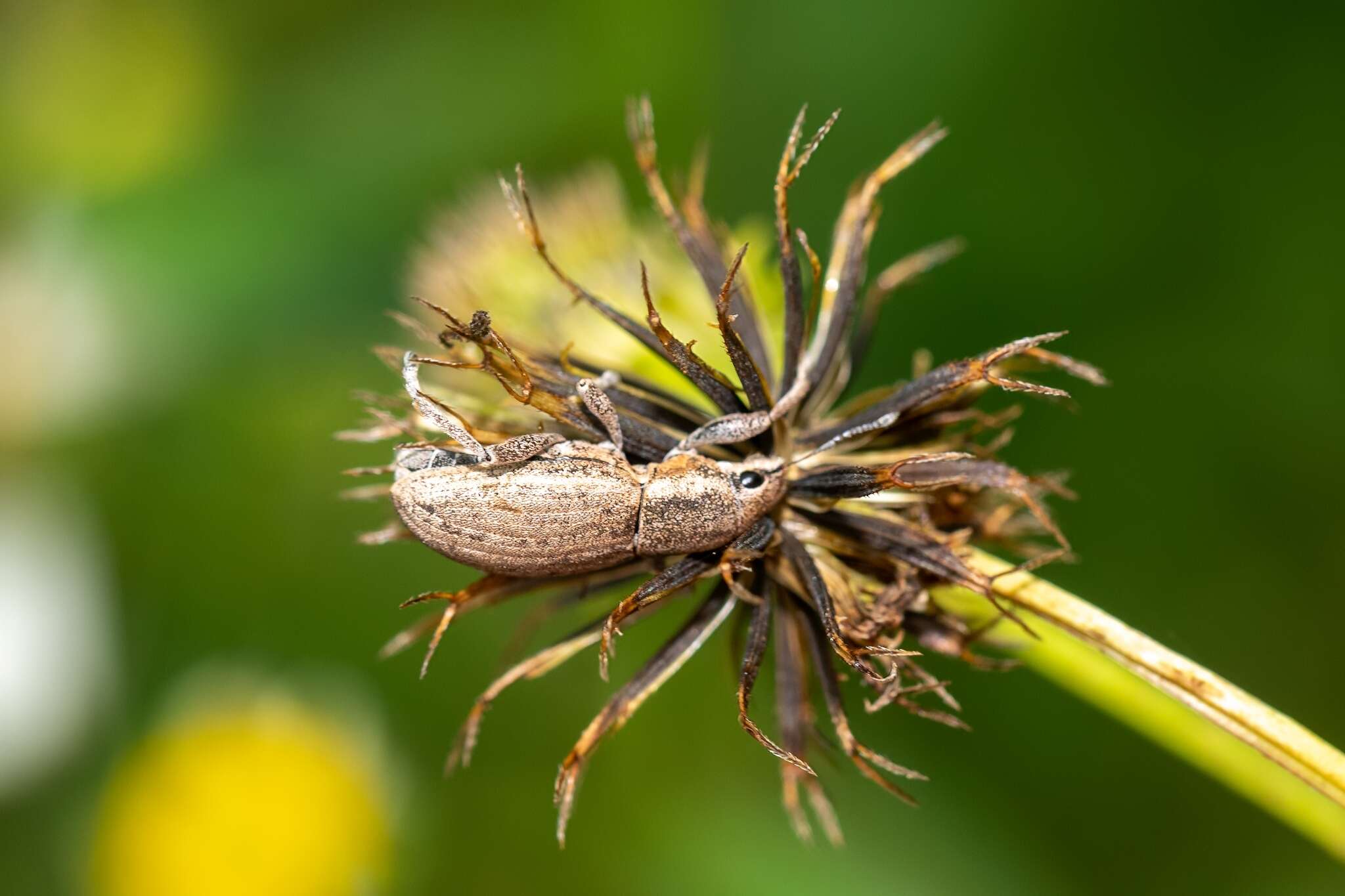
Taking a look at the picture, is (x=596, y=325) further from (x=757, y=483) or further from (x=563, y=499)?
(x=563, y=499)

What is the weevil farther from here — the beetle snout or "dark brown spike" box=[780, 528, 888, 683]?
"dark brown spike" box=[780, 528, 888, 683]

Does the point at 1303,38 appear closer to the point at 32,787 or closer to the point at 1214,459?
the point at 1214,459

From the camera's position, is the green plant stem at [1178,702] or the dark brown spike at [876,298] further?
the dark brown spike at [876,298]

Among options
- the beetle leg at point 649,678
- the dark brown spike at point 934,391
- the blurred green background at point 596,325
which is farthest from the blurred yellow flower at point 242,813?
the dark brown spike at point 934,391

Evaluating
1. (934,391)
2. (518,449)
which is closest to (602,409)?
(518,449)

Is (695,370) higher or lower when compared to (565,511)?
higher

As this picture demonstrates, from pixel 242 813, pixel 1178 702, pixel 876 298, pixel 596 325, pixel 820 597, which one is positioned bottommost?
pixel 242 813

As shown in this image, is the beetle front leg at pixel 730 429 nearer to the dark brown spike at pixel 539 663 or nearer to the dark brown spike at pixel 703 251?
the dark brown spike at pixel 703 251
